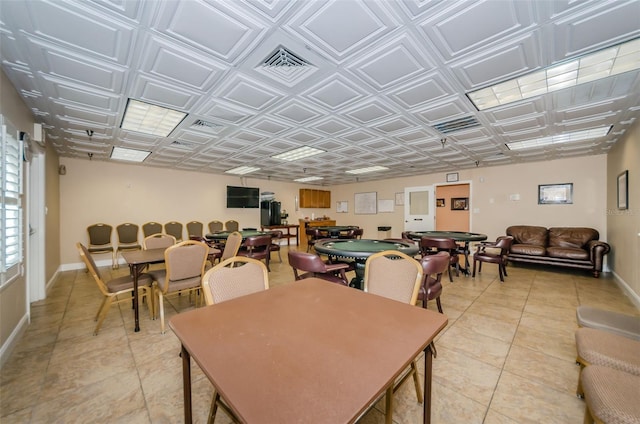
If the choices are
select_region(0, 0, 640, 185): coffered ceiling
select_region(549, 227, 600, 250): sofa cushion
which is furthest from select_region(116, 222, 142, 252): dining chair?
select_region(549, 227, 600, 250): sofa cushion

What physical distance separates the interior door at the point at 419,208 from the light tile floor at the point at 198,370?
4.75 m

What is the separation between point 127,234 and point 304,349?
6995 mm

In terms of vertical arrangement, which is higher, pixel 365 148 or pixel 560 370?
pixel 365 148

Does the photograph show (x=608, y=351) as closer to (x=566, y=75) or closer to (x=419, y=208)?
(x=566, y=75)

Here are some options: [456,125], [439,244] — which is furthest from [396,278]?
[456,125]

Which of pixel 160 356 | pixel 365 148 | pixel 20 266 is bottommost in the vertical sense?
pixel 160 356

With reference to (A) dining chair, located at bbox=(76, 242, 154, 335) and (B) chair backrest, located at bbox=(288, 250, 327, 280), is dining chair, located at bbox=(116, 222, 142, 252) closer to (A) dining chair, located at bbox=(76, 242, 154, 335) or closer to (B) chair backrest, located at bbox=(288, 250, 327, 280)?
(A) dining chair, located at bbox=(76, 242, 154, 335)

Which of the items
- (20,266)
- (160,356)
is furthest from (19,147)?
(160,356)

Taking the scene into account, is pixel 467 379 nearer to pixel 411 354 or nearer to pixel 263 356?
pixel 411 354

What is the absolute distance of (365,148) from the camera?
492cm

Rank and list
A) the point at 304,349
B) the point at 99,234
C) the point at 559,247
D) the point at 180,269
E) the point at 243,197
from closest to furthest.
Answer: the point at 304,349, the point at 180,269, the point at 559,247, the point at 99,234, the point at 243,197

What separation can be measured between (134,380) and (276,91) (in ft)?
9.43

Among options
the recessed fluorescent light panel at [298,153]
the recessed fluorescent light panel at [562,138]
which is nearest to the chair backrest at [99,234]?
the recessed fluorescent light panel at [298,153]

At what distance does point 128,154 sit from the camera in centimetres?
530
